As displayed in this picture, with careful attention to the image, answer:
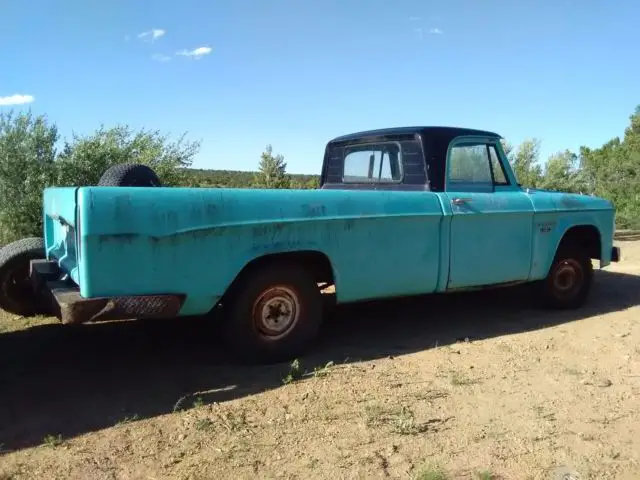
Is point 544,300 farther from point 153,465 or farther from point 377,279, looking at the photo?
point 153,465

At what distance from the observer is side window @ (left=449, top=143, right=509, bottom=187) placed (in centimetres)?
532

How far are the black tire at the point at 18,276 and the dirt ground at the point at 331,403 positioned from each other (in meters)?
0.27

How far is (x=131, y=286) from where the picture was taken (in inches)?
140

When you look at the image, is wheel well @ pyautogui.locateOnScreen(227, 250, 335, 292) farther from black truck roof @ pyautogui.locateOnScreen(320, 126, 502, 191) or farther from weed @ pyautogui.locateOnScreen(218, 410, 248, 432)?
black truck roof @ pyautogui.locateOnScreen(320, 126, 502, 191)

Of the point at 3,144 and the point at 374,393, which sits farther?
the point at 3,144

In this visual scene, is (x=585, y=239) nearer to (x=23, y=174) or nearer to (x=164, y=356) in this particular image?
(x=164, y=356)

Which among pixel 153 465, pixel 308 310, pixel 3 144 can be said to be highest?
pixel 3 144

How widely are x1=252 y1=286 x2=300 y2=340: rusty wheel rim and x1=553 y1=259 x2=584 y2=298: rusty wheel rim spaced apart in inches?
123

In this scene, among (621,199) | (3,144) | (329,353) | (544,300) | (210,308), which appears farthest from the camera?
(621,199)

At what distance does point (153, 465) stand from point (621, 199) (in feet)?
73.4

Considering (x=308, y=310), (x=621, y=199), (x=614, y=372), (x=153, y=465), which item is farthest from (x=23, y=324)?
(x=621, y=199)

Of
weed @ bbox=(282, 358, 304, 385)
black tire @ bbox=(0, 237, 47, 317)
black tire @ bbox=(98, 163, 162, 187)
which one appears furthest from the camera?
black tire @ bbox=(0, 237, 47, 317)

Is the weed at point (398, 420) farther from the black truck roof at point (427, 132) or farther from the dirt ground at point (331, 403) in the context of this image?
the black truck roof at point (427, 132)

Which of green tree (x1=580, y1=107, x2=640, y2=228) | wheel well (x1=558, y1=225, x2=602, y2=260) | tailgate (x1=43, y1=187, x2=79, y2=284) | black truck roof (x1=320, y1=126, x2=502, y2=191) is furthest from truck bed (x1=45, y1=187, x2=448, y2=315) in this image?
green tree (x1=580, y1=107, x2=640, y2=228)
